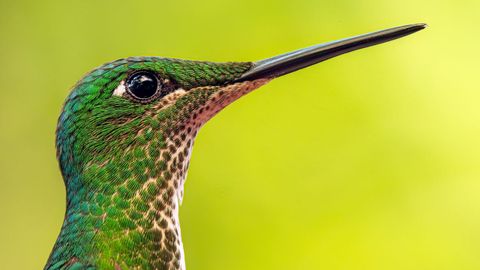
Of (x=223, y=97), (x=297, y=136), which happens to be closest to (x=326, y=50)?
(x=223, y=97)

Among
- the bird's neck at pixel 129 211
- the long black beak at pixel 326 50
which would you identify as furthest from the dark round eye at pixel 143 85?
the long black beak at pixel 326 50

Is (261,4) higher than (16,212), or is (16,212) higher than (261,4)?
(261,4)

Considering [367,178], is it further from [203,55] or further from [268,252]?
[203,55]

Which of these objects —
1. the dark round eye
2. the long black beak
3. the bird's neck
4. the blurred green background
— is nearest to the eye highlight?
the dark round eye

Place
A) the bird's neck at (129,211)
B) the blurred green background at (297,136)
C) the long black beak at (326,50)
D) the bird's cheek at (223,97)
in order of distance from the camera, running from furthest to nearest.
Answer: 1. the blurred green background at (297,136)
2. the bird's cheek at (223,97)
3. the bird's neck at (129,211)
4. the long black beak at (326,50)

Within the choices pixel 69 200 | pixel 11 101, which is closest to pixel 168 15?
pixel 11 101

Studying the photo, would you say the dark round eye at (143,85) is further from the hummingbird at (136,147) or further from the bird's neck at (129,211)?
the bird's neck at (129,211)
